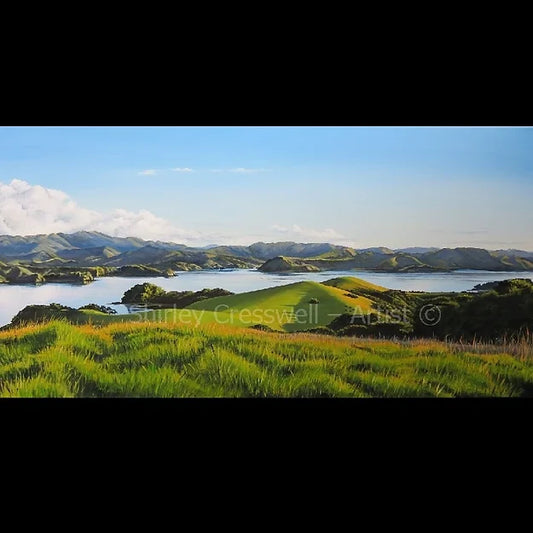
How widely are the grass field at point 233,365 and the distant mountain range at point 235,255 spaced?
16.7 inches

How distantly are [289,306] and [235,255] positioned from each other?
473 millimetres

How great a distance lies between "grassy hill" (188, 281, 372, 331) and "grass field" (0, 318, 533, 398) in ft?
0.29

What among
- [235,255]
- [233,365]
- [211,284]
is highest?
[235,255]

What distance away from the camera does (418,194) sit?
302 centimetres

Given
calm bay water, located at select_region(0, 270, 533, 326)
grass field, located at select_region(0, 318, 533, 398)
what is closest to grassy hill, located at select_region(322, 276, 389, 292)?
calm bay water, located at select_region(0, 270, 533, 326)

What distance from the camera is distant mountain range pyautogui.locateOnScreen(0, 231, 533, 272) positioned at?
3.07 meters

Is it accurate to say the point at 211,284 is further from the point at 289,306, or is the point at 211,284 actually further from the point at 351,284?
the point at 351,284

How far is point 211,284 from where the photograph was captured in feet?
10.1

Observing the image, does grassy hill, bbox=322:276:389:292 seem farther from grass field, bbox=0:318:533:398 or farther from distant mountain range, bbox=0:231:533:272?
grass field, bbox=0:318:533:398

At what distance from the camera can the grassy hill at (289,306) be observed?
3.00 metres

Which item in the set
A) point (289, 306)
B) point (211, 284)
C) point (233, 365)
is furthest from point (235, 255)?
point (233, 365)
